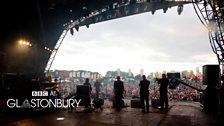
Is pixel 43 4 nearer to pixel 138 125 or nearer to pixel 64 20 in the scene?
pixel 64 20

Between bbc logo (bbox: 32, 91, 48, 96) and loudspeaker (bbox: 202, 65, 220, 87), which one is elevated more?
loudspeaker (bbox: 202, 65, 220, 87)

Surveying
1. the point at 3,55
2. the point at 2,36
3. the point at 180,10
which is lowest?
the point at 3,55

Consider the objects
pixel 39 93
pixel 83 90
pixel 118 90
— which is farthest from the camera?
pixel 118 90

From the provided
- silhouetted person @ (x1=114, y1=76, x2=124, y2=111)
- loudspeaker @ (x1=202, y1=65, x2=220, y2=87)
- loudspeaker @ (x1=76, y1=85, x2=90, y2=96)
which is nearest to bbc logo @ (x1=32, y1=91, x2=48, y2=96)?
loudspeaker @ (x1=76, y1=85, x2=90, y2=96)

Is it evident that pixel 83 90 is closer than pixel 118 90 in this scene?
Yes

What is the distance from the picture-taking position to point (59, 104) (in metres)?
10.9

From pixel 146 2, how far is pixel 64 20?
906 cm

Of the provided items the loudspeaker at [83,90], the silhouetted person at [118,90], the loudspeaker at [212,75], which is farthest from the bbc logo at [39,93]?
the loudspeaker at [212,75]

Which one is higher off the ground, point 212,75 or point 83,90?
point 212,75

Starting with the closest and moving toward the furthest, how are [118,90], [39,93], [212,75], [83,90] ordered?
[39,93] → [212,75] → [83,90] → [118,90]

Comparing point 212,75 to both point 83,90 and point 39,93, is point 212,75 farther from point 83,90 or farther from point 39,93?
point 39,93

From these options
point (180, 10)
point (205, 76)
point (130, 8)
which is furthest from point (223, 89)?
point (130, 8)

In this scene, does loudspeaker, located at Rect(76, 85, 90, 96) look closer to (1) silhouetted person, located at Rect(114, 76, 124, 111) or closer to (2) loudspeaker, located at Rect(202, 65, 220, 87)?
(1) silhouetted person, located at Rect(114, 76, 124, 111)

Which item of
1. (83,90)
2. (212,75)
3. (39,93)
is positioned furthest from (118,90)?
(212,75)
